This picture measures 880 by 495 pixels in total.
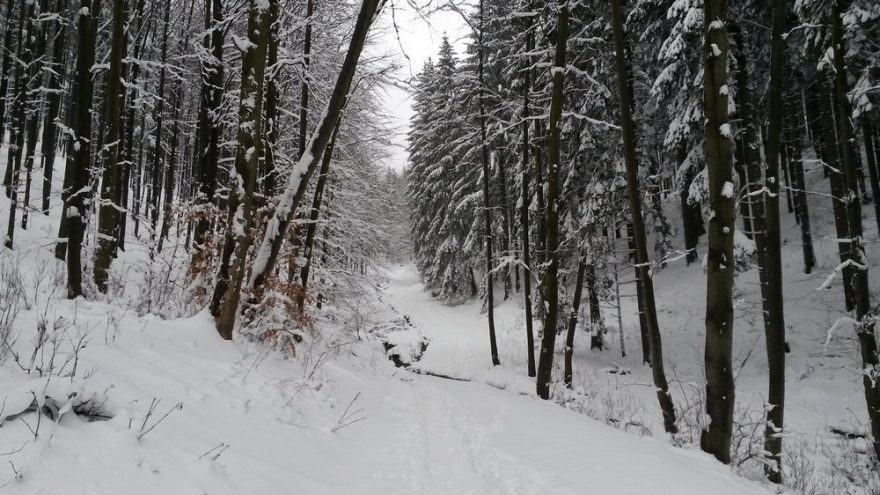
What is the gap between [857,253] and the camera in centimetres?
784

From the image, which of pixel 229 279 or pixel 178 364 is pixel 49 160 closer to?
pixel 229 279

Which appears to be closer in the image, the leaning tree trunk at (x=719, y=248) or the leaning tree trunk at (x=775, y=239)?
the leaning tree trunk at (x=719, y=248)

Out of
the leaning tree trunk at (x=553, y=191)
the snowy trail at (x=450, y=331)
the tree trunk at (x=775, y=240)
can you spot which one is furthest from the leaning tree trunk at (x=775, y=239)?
the snowy trail at (x=450, y=331)

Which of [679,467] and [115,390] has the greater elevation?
[115,390]

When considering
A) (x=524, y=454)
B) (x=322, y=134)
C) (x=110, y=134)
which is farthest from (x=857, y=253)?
(x=110, y=134)

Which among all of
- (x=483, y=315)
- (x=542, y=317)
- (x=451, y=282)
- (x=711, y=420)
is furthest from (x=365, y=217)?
(x=711, y=420)

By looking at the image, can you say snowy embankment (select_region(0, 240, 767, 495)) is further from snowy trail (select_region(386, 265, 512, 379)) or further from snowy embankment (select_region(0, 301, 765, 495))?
snowy trail (select_region(386, 265, 512, 379))

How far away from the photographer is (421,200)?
33.3 m

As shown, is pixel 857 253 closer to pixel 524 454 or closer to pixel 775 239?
pixel 775 239

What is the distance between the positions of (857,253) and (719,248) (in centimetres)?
437

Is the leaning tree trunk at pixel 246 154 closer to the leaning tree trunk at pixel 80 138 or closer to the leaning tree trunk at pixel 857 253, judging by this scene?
the leaning tree trunk at pixel 80 138

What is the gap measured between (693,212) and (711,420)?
17947 mm

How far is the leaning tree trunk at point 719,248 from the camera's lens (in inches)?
222

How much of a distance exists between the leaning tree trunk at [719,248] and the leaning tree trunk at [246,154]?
6074 millimetres
